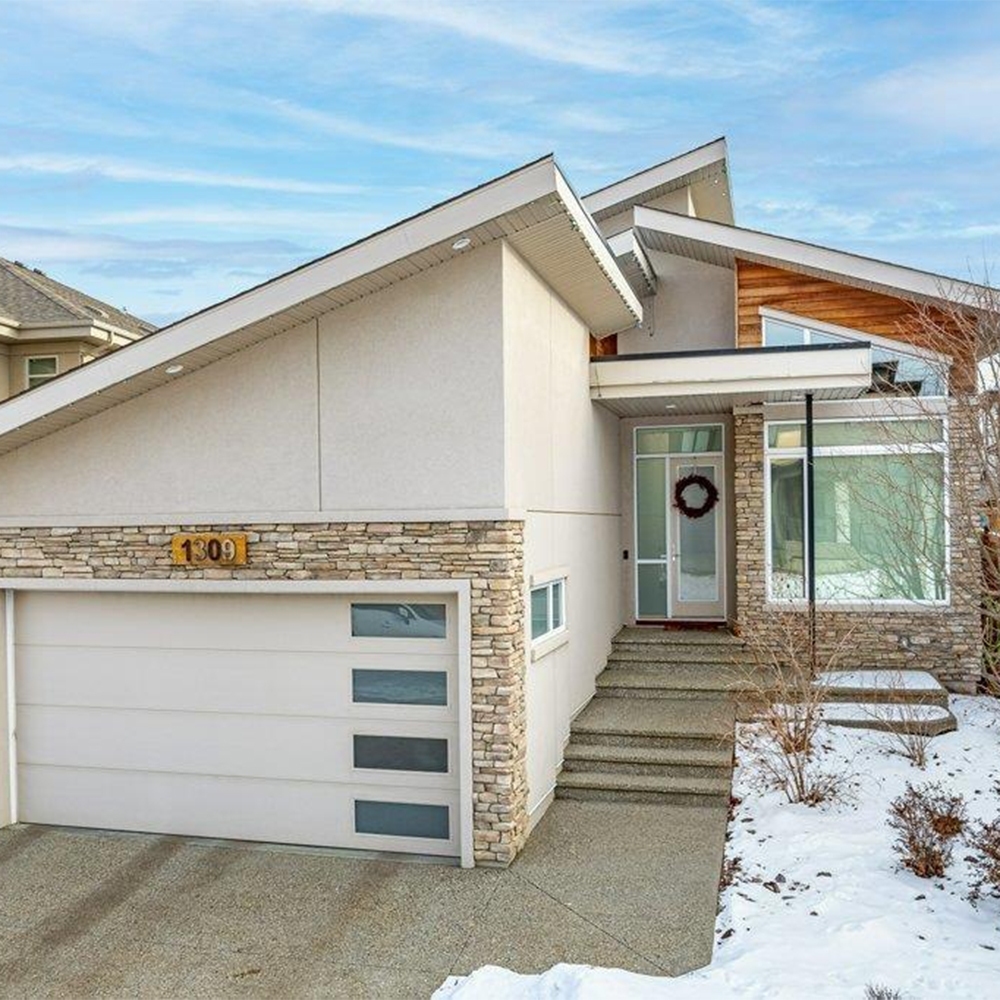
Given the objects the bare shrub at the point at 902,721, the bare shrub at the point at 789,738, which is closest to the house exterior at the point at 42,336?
the bare shrub at the point at 789,738

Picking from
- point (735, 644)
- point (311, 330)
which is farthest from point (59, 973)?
point (735, 644)

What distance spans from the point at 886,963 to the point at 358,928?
3256 mm

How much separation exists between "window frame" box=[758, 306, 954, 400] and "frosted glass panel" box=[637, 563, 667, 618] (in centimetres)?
342

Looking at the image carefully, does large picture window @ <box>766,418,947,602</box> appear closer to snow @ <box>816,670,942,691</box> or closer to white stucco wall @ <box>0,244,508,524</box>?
snow @ <box>816,670,942,691</box>

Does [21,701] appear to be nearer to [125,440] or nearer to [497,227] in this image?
[125,440]

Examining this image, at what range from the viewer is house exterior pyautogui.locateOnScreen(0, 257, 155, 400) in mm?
14703

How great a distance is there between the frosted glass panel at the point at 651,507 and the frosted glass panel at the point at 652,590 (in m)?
0.17

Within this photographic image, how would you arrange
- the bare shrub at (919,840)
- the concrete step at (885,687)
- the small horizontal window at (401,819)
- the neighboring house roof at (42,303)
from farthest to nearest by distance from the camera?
1. the neighboring house roof at (42,303)
2. the concrete step at (885,687)
3. the small horizontal window at (401,819)
4. the bare shrub at (919,840)

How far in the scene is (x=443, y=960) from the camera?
5.40 metres

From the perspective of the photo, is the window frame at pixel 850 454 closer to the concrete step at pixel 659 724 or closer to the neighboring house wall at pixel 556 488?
the neighboring house wall at pixel 556 488

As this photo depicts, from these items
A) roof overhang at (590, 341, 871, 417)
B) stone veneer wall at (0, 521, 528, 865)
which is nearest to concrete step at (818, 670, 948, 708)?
roof overhang at (590, 341, 871, 417)

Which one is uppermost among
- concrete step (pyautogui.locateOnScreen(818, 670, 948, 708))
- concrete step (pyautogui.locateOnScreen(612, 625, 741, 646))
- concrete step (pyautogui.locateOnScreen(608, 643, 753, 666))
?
concrete step (pyautogui.locateOnScreen(612, 625, 741, 646))

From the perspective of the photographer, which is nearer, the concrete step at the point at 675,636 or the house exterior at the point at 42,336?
the concrete step at the point at 675,636

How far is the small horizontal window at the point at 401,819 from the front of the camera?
712 centimetres
